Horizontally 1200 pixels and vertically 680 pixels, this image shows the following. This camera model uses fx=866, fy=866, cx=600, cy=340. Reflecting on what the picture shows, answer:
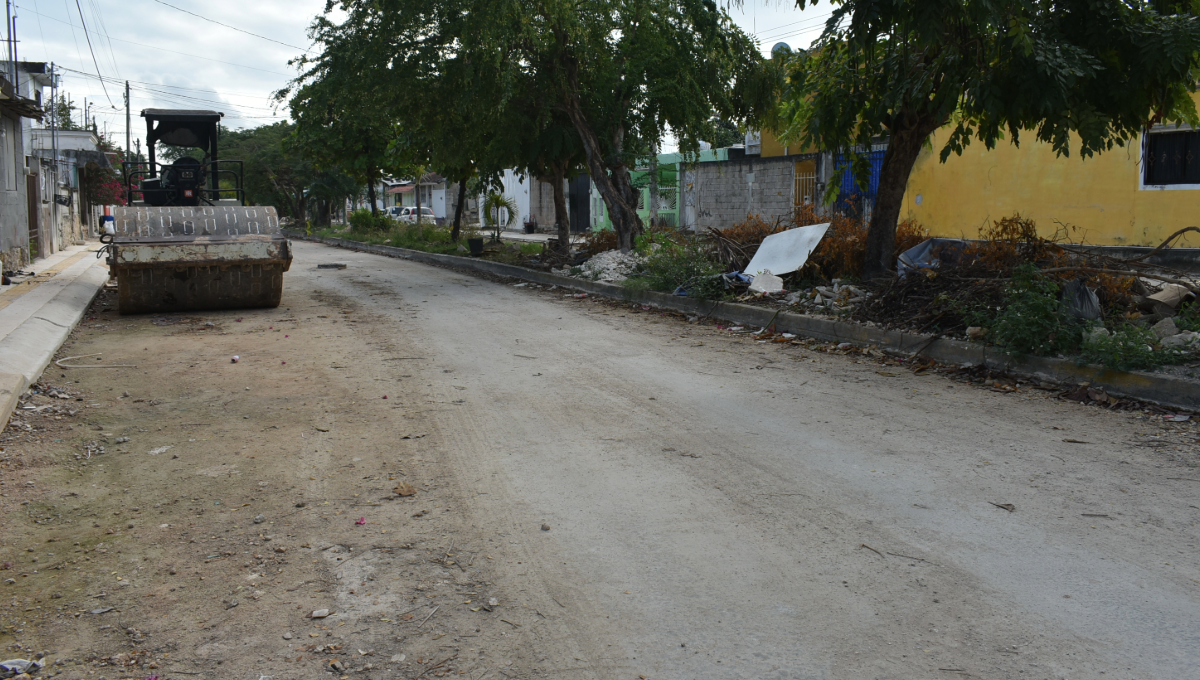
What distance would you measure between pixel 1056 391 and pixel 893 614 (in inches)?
167

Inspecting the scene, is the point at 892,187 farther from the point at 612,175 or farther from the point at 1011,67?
the point at 612,175

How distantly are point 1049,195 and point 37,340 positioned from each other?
16926 millimetres

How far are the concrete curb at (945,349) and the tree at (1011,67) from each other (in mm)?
1971

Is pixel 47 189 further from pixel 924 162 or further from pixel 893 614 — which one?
pixel 893 614

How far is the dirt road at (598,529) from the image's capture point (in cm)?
291

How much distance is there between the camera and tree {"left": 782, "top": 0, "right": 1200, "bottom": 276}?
279 inches

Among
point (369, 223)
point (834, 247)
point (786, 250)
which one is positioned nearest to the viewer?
point (834, 247)

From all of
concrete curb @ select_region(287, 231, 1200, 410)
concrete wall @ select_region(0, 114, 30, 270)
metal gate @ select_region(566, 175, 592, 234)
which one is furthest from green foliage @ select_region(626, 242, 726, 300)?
metal gate @ select_region(566, 175, 592, 234)

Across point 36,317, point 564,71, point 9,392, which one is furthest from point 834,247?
point 36,317

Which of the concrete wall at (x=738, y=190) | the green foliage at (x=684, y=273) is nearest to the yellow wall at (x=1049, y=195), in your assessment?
the concrete wall at (x=738, y=190)

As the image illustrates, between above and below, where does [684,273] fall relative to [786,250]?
below

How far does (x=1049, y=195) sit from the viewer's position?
17.0m

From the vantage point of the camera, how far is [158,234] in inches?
437

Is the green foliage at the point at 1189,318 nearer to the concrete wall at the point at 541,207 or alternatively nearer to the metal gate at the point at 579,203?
the metal gate at the point at 579,203
